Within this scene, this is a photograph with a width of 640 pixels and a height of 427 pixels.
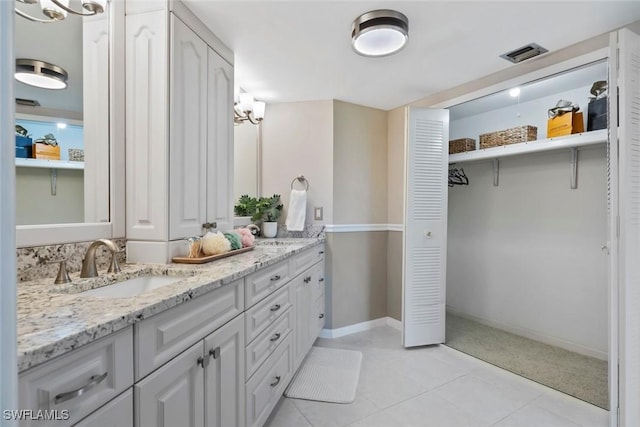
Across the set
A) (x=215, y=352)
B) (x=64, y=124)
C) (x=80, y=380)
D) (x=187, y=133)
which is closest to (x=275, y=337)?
(x=215, y=352)

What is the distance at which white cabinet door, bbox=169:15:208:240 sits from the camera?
5.11 feet

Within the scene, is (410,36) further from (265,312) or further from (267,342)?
(267,342)

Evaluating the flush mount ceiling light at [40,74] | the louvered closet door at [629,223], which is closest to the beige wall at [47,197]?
the flush mount ceiling light at [40,74]

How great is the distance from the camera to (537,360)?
244cm

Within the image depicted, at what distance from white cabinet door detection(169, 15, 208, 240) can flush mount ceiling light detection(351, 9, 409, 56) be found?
916 mm

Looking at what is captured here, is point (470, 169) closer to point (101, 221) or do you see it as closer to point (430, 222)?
point (430, 222)

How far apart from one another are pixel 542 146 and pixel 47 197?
323 cm

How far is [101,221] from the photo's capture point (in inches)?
57.9

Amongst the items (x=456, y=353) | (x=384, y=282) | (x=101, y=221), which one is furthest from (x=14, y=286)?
(x=384, y=282)

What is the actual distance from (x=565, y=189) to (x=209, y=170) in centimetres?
294

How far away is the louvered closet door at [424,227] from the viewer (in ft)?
8.71

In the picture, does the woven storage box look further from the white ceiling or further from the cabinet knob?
the cabinet knob

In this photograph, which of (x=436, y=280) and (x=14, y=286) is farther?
(x=436, y=280)

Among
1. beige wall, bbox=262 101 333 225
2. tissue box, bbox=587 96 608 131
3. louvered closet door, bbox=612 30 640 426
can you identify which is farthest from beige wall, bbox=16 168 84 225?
tissue box, bbox=587 96 608 131
